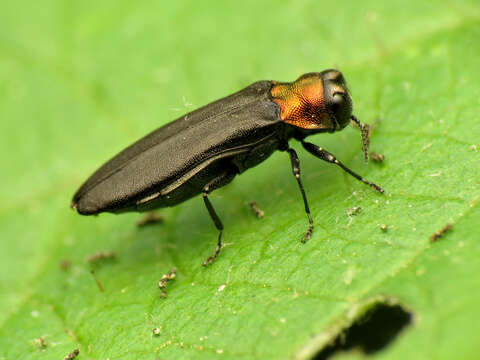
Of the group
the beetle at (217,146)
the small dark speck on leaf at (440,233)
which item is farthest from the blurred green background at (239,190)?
the beetle at (217,146)

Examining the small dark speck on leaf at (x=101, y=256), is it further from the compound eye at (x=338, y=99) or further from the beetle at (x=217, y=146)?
the compound eye at (x=338, y=99)

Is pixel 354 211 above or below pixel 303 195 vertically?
below

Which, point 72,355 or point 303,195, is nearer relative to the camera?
point 72,355

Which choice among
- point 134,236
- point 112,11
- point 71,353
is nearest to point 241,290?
point 71,353

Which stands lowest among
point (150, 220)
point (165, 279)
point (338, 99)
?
point (165, 279)

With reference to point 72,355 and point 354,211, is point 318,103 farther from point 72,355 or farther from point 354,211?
point 72,355

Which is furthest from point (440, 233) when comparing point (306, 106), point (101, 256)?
point (101, 256)

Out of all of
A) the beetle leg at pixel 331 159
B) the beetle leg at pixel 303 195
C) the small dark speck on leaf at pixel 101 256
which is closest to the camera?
the beetle leg at pixel 303 195
